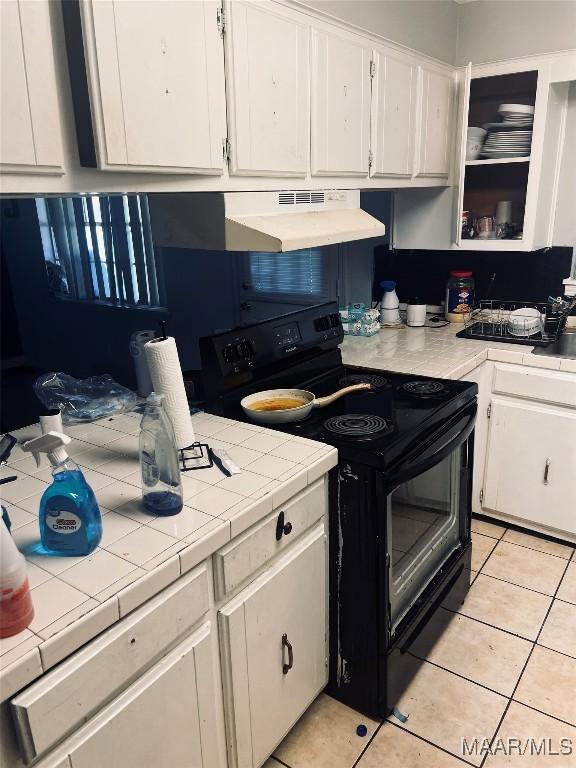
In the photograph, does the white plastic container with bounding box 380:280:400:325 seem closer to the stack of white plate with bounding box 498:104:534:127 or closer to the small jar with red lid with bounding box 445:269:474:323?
the small jar with red lid with bounding box 445:269:474:323

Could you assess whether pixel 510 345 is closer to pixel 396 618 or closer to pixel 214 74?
pixel 396 618

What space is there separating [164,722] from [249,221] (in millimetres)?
1321

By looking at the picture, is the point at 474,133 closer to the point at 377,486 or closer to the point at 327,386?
the point at 327,386

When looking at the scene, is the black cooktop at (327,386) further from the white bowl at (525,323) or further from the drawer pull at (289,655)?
the white bowl at (525,323)

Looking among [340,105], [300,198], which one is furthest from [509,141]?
[300,198]

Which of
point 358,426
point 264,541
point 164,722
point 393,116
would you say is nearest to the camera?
point 164,722

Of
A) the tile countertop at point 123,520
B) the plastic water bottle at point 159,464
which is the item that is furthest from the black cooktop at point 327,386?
the plastic water bottle at point 159,464

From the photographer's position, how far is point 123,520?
122 centimetres

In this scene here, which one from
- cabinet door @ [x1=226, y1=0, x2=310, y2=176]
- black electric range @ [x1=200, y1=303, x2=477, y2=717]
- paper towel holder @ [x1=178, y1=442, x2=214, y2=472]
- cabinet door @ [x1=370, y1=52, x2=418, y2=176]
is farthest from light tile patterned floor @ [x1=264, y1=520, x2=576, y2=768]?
cabinet door @ [x1=370, y1=52, x2=418, y2=176]

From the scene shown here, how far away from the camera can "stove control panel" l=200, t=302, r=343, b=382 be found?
5.98 ft

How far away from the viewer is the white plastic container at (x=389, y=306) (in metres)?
3.12

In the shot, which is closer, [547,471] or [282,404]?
[282,404]

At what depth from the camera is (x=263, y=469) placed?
1.45 meters

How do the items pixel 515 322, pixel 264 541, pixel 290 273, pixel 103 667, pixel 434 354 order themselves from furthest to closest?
pixel 290 273, pixel 515 322, pixel 434 354, pixel 264 541, pixel 103 667
